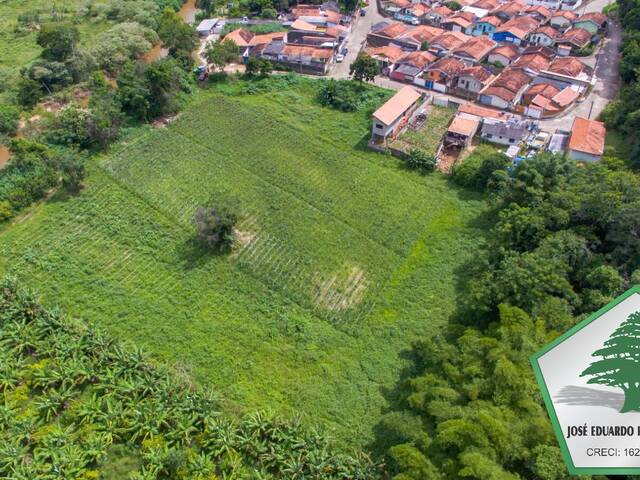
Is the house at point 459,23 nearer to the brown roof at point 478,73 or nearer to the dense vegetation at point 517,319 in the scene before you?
the brown roof at point 478,73

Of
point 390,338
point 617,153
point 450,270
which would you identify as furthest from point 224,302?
point 617,153

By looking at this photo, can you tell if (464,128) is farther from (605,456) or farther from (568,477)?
(605,456)

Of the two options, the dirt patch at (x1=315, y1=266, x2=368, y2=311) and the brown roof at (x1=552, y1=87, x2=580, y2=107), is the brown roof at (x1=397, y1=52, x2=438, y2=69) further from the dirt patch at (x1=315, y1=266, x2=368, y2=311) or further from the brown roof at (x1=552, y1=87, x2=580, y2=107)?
the dirt patch at (x1=315, y1=266, x2=368, y2=311)

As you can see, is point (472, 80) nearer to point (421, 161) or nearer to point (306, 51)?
point (421, 161)

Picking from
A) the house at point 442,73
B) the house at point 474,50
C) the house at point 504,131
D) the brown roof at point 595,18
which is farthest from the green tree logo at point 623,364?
the brown roof at point 595,18

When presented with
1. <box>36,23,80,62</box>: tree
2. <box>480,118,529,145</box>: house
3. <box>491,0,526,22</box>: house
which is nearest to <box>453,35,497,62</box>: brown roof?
<box>491,0,526,22</box>: house
